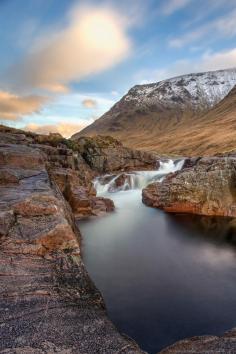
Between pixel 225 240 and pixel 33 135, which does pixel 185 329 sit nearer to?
pixel 225 240

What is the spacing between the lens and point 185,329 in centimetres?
1002

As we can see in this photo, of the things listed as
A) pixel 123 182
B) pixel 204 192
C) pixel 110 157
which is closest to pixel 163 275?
pixel 204 192

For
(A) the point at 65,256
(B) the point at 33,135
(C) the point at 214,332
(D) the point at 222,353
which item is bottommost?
(C) the point at 214,332

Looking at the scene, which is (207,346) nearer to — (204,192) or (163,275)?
(163,275)

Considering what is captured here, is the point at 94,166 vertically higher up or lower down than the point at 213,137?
lower down

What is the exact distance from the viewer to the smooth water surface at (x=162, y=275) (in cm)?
1025

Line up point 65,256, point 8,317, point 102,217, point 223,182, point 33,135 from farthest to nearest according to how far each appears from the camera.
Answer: point 33,135 < point 223,182 < point 102,217 < point 65,256 < point 8,317

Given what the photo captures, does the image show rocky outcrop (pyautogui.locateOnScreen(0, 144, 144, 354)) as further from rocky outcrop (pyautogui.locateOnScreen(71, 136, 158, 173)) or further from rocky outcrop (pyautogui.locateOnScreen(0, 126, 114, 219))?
rocky outcrop (pyautogui.locateOnScreen(71, 136, 158, 173))

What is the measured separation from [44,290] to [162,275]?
6372 mm

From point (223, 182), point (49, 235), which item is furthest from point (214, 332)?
point (223, 182)

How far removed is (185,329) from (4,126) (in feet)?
120

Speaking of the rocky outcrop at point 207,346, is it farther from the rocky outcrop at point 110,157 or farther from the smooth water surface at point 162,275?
the rocky outcrop at point 110,157

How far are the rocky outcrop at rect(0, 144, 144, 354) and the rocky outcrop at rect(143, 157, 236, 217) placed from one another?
14826mm

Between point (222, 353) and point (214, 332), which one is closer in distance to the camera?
point (222, 353)
